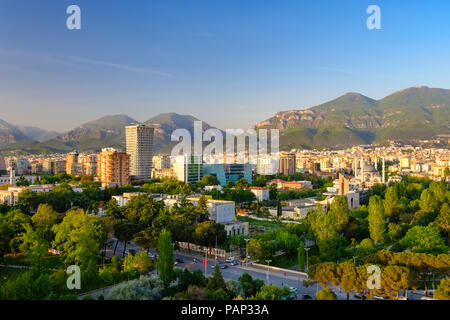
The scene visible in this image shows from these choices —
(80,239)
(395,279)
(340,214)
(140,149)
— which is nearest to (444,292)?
(395,279)

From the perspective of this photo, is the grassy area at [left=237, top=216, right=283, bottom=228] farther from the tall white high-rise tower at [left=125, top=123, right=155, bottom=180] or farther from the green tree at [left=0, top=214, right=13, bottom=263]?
the tall white high-rise tower at [left=125, top=123, right=155, bottom=180]

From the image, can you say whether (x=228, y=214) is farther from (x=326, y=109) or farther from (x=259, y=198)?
(x=326, y=109)

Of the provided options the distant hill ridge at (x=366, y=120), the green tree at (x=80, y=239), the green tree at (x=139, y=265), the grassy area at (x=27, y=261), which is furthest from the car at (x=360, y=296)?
the distant hill ridge at (x=366, y=120)

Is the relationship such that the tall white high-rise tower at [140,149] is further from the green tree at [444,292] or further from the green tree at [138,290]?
the green tree at [444,292]

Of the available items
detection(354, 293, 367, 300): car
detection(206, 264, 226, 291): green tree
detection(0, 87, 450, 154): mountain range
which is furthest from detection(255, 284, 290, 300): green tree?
detection(0, 87, 450, 154): mountain range

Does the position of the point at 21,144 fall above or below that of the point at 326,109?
below
